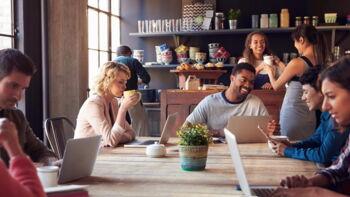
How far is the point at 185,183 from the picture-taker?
1.93 m

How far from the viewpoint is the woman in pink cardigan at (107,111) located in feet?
9.82

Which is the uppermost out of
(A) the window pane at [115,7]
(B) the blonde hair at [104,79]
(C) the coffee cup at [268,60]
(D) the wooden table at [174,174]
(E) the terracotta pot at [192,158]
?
(A) the window pane at [115,7]

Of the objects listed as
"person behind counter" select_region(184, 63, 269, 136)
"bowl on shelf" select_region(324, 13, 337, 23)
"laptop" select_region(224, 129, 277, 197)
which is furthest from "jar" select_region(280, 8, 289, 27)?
"laptop" select_region(224, 129, 277, 197)

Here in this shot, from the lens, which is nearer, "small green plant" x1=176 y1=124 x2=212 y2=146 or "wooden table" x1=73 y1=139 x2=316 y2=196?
"wooden table" x1=73 y1=139 x2=316 y2=196

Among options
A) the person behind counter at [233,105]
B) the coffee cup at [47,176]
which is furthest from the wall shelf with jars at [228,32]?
the coffee cup at [47,176]

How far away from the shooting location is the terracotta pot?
7.16 ft

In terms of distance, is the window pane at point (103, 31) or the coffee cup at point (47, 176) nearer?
the coffee cup at point (47, 176)

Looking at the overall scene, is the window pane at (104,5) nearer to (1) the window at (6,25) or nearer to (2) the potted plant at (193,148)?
(1) the window at (6,25)

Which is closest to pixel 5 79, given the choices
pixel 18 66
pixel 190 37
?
pixel 18 66

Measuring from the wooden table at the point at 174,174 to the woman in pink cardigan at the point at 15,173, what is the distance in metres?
0.57

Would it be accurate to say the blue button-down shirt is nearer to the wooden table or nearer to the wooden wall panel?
the wooden table

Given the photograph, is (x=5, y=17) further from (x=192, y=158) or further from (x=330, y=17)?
(x=330, y=17)

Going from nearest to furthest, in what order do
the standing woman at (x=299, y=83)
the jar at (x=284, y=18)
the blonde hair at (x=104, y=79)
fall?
the blonde hair at (x=104, y=79) → the standing woman at (x=299, y=83) → the jar at (x=284, y=18)

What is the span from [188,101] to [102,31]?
1.96 m
